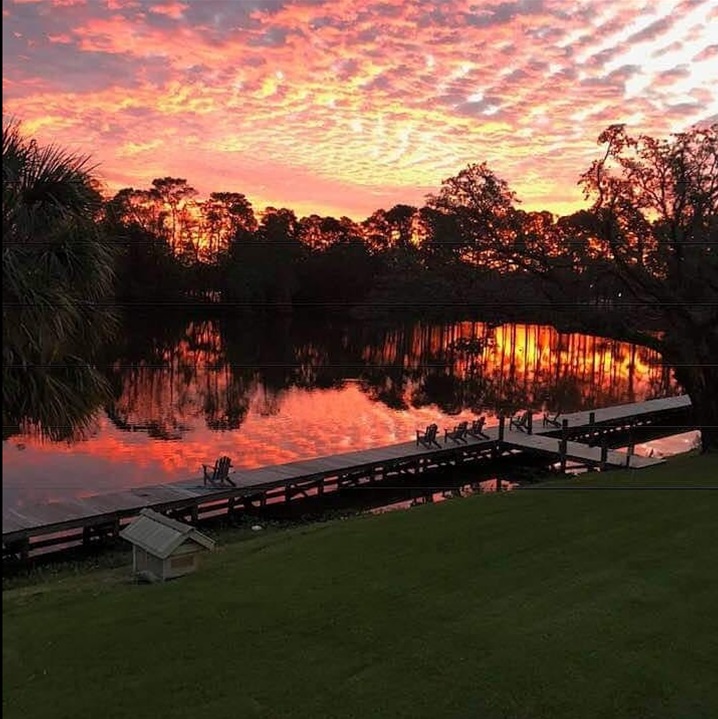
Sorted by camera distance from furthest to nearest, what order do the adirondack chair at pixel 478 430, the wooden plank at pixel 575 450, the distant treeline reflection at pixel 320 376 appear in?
the distant treeline reflection at pixel 320 376
the adirondack chair at pixel 478 430
the wooden plank at pixel 575 450

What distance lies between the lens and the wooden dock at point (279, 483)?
55.9 ft

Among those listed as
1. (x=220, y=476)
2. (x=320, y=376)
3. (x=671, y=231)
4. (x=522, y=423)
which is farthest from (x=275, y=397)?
(x=671, y=231)

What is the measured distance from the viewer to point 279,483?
21.5 metres

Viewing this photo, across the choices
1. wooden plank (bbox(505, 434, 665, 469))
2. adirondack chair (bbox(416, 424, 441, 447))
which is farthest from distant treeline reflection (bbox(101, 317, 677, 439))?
wooden plank (bbox(505, 434, 665, 469))

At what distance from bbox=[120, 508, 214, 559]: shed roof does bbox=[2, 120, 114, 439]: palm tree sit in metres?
4.80

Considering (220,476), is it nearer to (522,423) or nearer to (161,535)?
(161,535)

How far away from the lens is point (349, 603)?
9.89 meters

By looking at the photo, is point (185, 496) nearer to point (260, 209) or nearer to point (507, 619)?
point (507, 619)

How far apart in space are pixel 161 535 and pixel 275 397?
26.3 m

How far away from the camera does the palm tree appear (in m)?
6.41

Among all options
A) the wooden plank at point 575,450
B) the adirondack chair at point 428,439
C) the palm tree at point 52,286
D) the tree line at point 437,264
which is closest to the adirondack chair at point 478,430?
the wooden plank at point 575,450

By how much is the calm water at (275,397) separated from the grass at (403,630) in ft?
9.67

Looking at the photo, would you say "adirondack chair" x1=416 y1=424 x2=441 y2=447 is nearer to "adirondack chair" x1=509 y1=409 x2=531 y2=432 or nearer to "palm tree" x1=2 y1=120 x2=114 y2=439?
"adirondack chair" x1=509 y1=409 x2=531 y2=432

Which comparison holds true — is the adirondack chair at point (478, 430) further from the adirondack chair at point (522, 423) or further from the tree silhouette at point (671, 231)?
the tree silhouette at point (671, 231)
